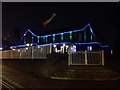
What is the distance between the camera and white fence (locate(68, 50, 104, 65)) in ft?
88.5

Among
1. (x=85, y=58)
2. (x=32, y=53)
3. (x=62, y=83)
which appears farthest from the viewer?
(x=32, y=53)

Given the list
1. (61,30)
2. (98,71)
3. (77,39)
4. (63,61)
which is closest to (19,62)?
(63,61)

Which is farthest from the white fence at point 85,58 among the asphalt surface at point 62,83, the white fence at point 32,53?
the white fence at point 32,53

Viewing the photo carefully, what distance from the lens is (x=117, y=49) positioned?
2140 inches

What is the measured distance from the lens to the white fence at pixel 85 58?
2698cm

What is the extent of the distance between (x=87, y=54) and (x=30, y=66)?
7.18 metres

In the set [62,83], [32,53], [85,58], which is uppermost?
[32,53]

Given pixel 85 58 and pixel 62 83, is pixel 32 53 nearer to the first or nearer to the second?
pixel 85 58

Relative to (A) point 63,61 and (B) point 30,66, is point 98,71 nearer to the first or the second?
(A) point 63,61

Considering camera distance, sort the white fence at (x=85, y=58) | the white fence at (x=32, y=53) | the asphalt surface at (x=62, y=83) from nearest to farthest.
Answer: the asphalt surface at (x=62, y=83) → the white fence at (x=85, y=58) → the white fence at (x=32, y=53)

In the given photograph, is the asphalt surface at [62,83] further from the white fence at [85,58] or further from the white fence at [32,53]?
the white fence at [32,53]

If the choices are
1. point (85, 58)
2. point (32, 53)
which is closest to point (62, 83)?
point (85, 58)

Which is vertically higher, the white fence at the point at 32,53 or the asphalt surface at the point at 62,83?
the white fence at the point at 32,53

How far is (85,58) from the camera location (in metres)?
27.3
